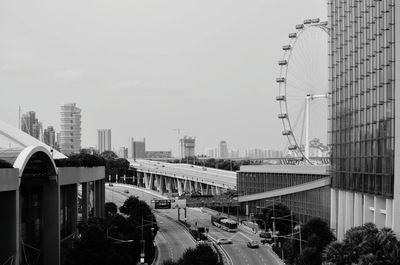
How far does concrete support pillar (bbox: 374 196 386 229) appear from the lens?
5091 cm

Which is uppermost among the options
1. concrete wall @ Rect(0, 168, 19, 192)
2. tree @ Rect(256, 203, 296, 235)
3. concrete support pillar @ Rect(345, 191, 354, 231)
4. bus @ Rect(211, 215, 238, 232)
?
concrete wall @ Rect(0, 168, 19, 192)

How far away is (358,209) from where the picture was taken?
5772 centimetres

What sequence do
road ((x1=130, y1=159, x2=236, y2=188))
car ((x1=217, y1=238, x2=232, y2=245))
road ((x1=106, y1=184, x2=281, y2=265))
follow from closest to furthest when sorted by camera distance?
road ((x1=106, y1=184, x2=281, y2=265))
car ((x1=217, y1=238, x2=232, y2=245))
road ((x1=130, y1=159, x2=236, y2=188))

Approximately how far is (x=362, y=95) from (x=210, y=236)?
1458 inches

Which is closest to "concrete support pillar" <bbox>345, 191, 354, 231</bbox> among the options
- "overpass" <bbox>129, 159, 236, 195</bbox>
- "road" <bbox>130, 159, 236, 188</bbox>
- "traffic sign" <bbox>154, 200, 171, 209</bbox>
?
"traffic sign" <bbox>154, 200, 171, 209</bbox>

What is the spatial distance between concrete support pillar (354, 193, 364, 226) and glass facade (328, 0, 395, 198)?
79cm

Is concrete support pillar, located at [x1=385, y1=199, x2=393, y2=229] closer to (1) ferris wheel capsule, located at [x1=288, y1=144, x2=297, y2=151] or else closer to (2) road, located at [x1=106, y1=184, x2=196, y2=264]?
(2) road, located at [x1=106, y1=184, x2=196, y2=264]

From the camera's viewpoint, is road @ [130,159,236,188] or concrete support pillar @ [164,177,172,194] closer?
road @ [130,159,236,188]

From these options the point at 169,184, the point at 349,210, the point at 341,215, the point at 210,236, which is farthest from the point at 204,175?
the point at 349,210

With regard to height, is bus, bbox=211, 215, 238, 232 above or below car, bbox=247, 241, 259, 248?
below

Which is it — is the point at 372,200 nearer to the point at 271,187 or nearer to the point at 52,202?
the point at 52,202

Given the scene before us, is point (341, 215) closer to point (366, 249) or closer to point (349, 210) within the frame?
point (349, 210)

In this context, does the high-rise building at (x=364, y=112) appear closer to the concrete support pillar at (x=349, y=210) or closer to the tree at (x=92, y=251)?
the concrete support pillar at (x=349, y=210)

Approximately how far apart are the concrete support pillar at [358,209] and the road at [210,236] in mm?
10651
